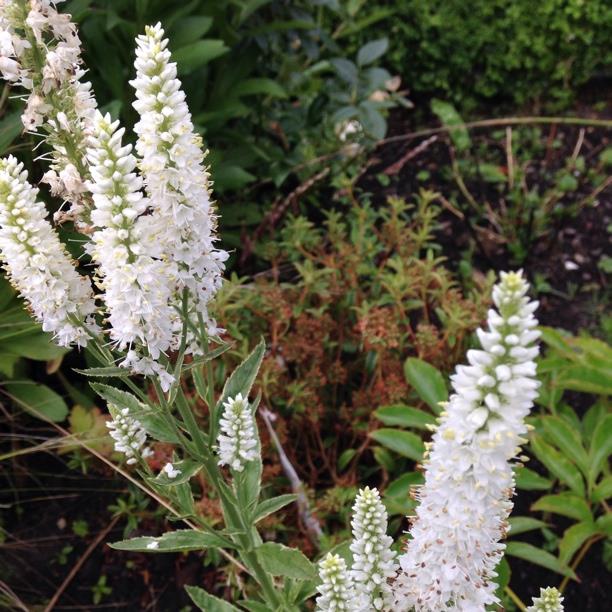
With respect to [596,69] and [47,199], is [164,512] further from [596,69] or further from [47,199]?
[596,69]

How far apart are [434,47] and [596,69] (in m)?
1.23

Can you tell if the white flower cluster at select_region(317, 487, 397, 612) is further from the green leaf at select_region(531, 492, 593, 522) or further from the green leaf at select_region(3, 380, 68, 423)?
the green leaf at select_region(3, 380, 68, 423)

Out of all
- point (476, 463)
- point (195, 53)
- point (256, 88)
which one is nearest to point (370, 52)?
point (256, 88)

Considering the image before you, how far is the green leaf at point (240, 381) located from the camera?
76.5 inches

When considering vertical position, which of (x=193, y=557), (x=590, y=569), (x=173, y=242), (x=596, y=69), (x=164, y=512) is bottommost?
(x=590, y=569)

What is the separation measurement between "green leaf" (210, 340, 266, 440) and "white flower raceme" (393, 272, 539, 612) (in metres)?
0.64

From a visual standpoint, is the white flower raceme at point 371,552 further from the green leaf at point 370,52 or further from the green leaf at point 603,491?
the green leaf at point 370,52

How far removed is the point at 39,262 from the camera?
153 centimetres

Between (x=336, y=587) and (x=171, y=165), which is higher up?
(x=171, y=165)

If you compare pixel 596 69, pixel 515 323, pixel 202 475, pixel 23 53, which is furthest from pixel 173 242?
pixel 596 69

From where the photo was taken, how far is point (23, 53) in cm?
158

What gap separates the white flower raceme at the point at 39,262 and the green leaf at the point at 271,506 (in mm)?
665

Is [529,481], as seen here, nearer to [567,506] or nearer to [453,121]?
[567,506]

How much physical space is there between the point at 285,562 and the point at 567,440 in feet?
3.74
